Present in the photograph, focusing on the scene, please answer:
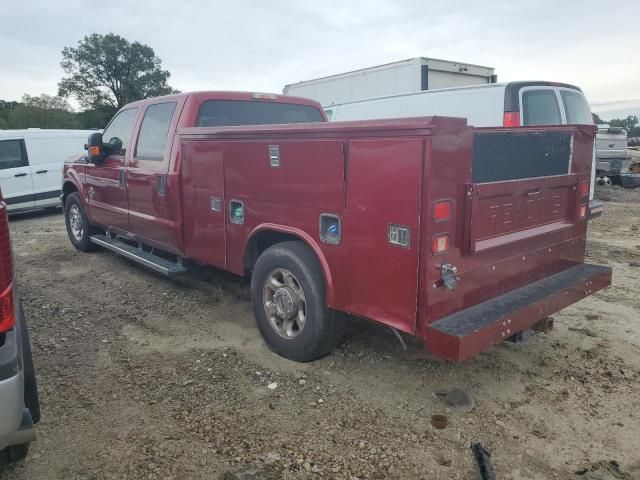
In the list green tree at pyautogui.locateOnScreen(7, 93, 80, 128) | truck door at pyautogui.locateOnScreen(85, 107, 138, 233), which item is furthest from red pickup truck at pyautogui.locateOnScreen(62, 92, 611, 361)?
green tree at pyautogui.locateOnScreen(7, 93, 80, 128)

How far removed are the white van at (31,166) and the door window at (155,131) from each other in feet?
24.0

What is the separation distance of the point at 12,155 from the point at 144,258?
7930 millimetres

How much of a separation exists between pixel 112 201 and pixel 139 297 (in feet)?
4.56

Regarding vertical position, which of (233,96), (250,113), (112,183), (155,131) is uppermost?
(233,96)

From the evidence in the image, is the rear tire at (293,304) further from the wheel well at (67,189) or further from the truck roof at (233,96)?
the wheel well at (67,189)

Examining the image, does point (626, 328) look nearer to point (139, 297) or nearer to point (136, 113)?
point (139, 297)

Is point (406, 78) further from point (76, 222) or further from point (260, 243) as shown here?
point (260, 243)

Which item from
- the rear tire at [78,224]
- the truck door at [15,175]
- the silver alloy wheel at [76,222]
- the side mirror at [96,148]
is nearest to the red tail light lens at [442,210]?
the side mirror at [96,148]

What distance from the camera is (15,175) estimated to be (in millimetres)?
11586

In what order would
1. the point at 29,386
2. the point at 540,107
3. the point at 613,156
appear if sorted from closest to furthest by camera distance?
1. the point at 29,386
2. the point at 540,107
3. the point at 613,156

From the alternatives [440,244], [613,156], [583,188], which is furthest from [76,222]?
[613,156]

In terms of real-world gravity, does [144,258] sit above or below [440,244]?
below

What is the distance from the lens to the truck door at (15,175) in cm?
1149

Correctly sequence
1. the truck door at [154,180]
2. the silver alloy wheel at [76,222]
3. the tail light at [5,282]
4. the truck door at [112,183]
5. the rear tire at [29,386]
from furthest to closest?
the silver alloy wheel at [76,222]
the truck door at [112,183]
the truck door at [154,180]
the rear tire at [29,386]
the tail light at [5,282]
